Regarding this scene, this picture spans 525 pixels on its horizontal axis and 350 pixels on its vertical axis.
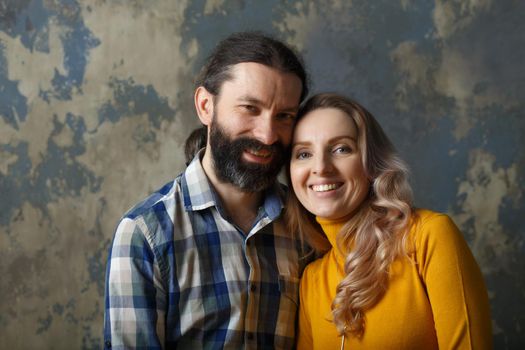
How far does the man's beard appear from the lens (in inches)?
91.9

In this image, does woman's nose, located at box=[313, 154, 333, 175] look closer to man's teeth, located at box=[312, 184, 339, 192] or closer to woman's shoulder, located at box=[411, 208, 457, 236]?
man's teeth, located at box=[312, 184, 339, 192]

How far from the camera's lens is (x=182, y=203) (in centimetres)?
232

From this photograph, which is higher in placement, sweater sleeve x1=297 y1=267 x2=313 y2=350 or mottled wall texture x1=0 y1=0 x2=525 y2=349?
mottled wall texture x1=0 y1=0 x2=525 y2=349

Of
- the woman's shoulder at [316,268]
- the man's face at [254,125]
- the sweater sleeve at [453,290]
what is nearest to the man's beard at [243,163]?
the man's face at [254,125]

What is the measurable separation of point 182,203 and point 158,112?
115 cm

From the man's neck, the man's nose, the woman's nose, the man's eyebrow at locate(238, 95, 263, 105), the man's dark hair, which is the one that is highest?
the man's dark hair

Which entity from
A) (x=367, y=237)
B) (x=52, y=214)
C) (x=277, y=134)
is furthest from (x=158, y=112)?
(x=367, y=237)

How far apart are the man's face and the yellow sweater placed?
1.70 feet

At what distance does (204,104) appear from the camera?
2529 millimetres

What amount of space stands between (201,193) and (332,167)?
0.47 metres

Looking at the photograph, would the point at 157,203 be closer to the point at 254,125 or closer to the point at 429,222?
the point at 254,125

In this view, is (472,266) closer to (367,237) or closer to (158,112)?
(367,237)

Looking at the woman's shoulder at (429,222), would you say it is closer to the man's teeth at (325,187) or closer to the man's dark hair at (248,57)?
the man's teeth at (325,187)

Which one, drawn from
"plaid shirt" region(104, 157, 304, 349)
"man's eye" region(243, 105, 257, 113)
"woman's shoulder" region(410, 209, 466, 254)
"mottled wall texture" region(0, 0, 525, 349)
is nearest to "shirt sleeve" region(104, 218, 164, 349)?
"plaid shirt" region(104, 157, 304, 349)
